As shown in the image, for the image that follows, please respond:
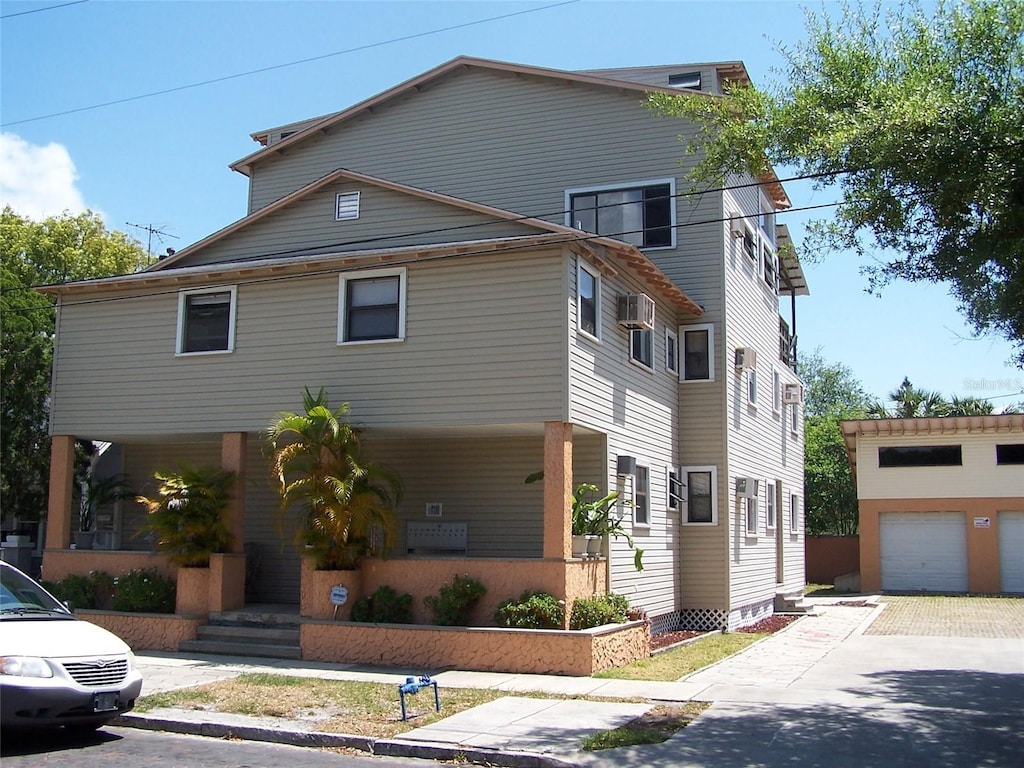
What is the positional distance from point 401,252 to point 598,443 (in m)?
4.53

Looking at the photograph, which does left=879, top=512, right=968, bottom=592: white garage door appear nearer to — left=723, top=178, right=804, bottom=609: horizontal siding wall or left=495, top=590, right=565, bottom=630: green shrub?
left=723, top=178, right=804, bottom=609: horizontal siding wall

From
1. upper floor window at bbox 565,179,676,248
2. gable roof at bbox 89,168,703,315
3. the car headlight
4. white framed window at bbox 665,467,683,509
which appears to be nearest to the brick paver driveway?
white framed window at bbox 665,467,683,509

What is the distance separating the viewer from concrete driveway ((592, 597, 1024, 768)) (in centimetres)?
933

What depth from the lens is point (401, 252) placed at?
15.8 m

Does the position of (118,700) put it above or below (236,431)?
below

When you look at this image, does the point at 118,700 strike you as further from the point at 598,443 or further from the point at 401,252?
the point at 598,443

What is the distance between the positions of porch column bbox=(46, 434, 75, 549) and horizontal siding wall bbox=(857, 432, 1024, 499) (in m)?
24.7

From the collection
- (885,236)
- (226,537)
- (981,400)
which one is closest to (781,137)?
(885,236)

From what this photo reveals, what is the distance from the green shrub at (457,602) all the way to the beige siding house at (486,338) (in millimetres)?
294

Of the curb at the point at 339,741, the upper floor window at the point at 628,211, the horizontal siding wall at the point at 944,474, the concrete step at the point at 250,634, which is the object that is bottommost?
the curb at the point at 339,741

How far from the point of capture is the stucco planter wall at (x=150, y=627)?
52.8ft

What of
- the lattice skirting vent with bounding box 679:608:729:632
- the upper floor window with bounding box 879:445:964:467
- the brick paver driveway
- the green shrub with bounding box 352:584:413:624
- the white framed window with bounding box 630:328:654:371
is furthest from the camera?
the upper floor window with bounding box 879:445:964:467

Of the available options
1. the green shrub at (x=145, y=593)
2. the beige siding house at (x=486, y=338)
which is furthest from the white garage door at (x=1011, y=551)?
the green shrub at (x=145, y=593)

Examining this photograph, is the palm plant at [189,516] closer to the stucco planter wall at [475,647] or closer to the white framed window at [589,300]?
the stucco planter wall at [475,647]
